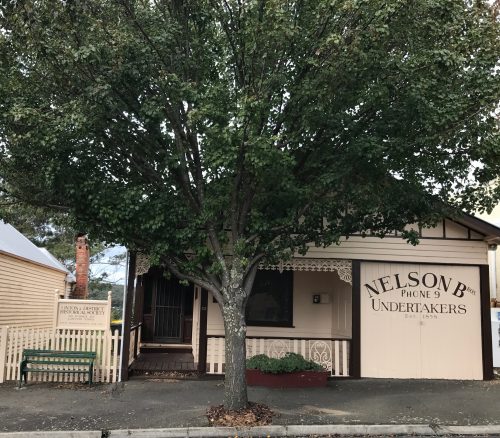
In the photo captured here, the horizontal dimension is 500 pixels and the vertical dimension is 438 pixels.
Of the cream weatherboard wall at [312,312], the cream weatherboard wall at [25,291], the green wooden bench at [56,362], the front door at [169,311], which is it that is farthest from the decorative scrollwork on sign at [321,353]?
the cream weatherboard wall at [25,291]

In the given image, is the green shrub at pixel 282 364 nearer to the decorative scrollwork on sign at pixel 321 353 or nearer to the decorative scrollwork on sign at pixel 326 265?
the decorative scrollwork on sign at pixel 321 353

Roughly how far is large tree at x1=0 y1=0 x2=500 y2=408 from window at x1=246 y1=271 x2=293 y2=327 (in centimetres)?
426

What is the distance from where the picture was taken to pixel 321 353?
10805 mm

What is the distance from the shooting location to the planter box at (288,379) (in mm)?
9875

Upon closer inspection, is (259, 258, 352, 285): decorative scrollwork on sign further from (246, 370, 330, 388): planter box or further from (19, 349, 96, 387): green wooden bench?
(19, 349, 96, 387): green wooden bench

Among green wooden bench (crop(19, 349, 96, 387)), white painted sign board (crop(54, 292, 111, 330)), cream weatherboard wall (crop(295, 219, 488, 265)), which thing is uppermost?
cream weatherboard wall (crop(295, 219, 488, 265))

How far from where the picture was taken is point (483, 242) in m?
11.2

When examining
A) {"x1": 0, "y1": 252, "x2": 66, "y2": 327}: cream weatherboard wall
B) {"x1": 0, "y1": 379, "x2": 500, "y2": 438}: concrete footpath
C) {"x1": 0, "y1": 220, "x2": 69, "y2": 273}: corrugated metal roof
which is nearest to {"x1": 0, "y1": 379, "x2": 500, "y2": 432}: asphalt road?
{"x1": 0, "y1": 379, "x2": 500, "y2": 438}: concrete footpath

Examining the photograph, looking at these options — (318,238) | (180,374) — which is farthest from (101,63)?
(180,374)

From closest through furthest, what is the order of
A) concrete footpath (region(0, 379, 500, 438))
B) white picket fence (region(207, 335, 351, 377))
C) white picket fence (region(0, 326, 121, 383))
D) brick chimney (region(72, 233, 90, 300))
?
concrete footpath (region(0, 379, 500, 438)) < white picket fence (region(0, 326, 121, 383)) < white picket fence (region(207, 335, 351, 377)) < brick chimney (region(72, 233, 90, 300))

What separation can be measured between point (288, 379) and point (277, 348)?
41.7 inches

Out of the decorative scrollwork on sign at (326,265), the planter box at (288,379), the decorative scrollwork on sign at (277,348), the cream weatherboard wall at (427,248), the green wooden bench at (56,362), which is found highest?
the cream weatherboard wall at (427,248)

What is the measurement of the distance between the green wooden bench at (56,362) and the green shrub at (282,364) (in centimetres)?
307

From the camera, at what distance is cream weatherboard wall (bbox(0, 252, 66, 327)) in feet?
53.8
